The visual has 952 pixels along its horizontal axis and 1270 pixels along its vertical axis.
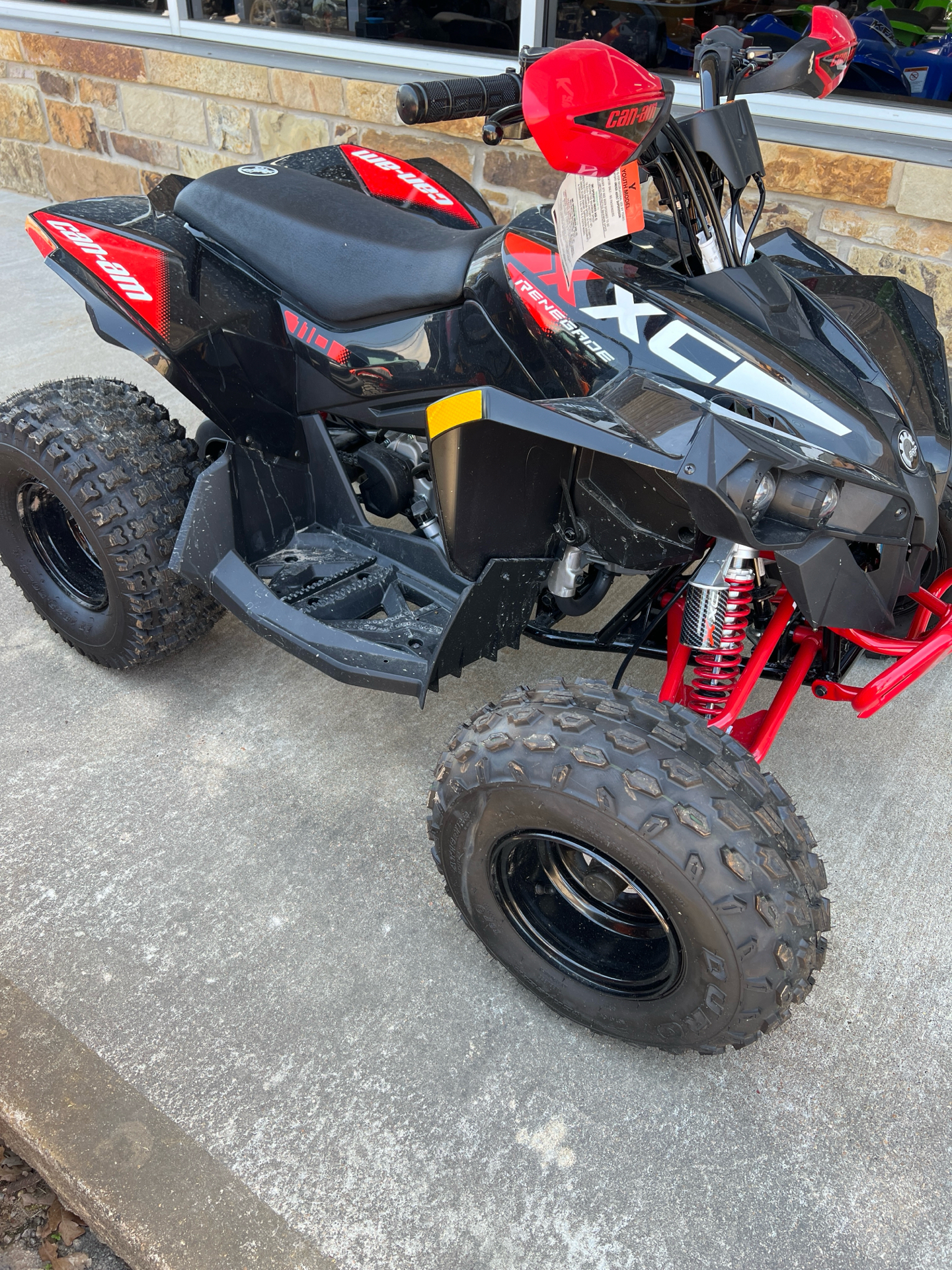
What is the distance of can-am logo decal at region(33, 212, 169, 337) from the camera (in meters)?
2.20

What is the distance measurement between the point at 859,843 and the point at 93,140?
558cm

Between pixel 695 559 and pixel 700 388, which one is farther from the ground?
pixel 700 388

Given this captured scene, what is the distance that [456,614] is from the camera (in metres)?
1.86

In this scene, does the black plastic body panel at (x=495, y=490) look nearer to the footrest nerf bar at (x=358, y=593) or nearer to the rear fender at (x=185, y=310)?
the footrest nerf bar at (x=358, y=593)

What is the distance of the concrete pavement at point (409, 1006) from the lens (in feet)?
5.10

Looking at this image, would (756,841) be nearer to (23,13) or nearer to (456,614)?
(456,614)

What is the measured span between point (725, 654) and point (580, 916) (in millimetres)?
552

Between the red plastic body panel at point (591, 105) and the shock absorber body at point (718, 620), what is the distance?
2.10 feet

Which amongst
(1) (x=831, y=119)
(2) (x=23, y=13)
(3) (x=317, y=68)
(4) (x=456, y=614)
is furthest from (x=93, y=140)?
(4) (x=456, y=614)

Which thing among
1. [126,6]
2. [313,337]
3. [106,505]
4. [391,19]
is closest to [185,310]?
[313,337]

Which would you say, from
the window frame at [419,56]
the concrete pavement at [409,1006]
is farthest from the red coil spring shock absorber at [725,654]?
→ the window frame at [419,56]

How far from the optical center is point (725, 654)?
1812mm

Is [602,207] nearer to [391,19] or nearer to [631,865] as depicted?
[631,865]

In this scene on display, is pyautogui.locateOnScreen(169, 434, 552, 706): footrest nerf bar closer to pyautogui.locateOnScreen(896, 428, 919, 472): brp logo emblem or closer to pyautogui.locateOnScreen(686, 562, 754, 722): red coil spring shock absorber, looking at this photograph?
pyautogui.locateOnScreen(686, 562, 754, 722): red coil spring shock absorber
